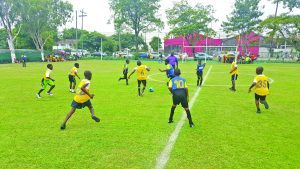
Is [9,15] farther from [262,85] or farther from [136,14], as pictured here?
[262,85]

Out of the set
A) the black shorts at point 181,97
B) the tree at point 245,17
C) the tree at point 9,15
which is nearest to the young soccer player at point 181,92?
the black shorts at point 181,97

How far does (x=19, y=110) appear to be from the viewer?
1145 centimetres

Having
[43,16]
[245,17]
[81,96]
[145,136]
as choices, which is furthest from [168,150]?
[245,17]

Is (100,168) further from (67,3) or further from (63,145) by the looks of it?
(67,3)

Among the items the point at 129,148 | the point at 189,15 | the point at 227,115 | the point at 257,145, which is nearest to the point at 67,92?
Answer: the point at 227,115

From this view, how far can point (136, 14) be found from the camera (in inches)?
2859

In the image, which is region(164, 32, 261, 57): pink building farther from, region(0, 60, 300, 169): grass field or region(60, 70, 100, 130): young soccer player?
region(60, 70, 100, 130): young soccer player

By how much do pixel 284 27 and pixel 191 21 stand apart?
20.5 metres

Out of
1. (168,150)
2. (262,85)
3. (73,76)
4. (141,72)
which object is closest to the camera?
(168,150)

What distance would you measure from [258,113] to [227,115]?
52.3 inches

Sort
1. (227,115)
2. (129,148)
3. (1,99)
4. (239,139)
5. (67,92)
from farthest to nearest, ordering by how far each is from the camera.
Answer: (67,92) < (1,99) < (227,115) < (239,139) < (129,148)

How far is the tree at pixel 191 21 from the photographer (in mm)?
66312

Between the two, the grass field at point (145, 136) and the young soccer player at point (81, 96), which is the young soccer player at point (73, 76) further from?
the young soccer player at point (81, 96)

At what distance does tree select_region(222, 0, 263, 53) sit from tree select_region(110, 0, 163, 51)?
59.0 ft
